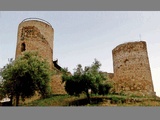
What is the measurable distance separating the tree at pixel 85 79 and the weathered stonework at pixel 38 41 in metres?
4.38

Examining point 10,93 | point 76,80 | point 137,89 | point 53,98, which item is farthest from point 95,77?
point 137,89

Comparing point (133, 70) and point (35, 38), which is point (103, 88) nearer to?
point (133, 70)

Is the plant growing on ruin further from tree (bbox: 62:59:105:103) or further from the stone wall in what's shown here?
the stone wall

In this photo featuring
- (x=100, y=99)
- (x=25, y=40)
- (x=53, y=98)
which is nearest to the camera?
(x=100, y=99)

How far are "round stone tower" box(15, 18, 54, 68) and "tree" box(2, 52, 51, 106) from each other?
5400 millimetres

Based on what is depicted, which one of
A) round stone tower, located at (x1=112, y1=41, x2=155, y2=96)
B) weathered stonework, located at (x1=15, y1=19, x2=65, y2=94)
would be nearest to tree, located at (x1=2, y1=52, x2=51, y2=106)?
weathered stonework, located at (x1=15, y1=19, x2=65, y2=94)

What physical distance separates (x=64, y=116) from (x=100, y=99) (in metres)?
7.49

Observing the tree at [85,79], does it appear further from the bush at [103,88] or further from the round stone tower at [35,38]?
the round stone tower at [35,38]

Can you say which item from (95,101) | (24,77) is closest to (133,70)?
(95,101)

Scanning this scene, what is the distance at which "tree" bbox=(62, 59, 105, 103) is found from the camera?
17078 mm

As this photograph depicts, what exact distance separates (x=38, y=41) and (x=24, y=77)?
23.3 feet

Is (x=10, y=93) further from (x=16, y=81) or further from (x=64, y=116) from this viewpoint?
(x=64, y=116)

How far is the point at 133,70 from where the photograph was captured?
23688 mm

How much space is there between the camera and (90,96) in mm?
19234
